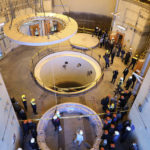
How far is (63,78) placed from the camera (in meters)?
14.7

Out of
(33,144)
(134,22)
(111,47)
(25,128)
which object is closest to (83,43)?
(111,47)

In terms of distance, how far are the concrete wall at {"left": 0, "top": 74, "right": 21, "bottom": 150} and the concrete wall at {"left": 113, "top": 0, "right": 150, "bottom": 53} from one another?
9946mm

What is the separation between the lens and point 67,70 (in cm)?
1412

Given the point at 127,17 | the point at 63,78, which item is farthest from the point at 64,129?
the point at 127,17

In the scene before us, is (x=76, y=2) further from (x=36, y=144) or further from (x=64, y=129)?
(x=36, y=144)

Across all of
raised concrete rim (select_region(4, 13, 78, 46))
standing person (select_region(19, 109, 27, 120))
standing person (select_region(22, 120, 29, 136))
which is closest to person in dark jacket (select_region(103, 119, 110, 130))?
standing person (select_region(22, 120, 29, 136))

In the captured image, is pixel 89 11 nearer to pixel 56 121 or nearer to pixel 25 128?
pixel 56 121

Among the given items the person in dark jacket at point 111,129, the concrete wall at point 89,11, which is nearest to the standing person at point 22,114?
the person in dark jacket at point 111,129

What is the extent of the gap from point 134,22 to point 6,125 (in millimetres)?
10844

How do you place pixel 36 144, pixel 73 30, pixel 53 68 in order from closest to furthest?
pixel 36 144 < pixel 73 30 < pixel 53 68

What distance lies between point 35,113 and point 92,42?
8571 millimetres

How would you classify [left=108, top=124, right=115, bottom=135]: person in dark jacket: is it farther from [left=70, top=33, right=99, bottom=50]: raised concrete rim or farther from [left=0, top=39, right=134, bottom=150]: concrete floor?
[left=70, top=33, right=99, bottom=50]: raised concrete rim

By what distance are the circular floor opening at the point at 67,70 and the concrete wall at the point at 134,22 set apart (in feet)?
11.6

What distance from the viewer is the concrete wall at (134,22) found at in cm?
1034
